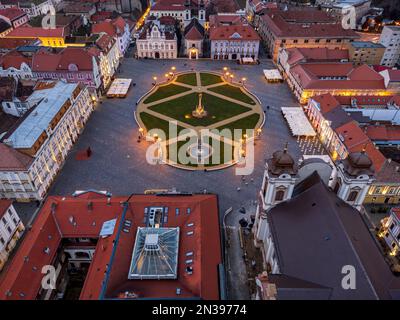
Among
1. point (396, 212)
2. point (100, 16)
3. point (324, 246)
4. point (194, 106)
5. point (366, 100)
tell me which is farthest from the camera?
point (100, 16)

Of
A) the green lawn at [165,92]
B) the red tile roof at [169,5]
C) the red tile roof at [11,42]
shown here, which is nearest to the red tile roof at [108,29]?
the red tile roof at [11,42]

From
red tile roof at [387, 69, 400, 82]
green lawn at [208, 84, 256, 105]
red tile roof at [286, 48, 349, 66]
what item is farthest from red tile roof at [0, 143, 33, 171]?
red tile roof at [387, 69, 400, 82]

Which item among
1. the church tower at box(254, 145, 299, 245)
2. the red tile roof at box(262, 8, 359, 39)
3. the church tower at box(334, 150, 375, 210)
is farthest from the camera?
the red tile roof at box(262, 8, 359, 39)

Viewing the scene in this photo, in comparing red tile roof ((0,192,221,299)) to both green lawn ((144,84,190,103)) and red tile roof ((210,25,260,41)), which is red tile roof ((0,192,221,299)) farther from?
red tile roof ((210,25,260,41))

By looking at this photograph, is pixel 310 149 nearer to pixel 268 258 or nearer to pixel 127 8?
pixel 268 258

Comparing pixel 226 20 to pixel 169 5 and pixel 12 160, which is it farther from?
pixel 12 160

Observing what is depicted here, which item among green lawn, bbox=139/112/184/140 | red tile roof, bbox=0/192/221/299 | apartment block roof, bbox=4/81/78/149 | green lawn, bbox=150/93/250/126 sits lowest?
green lawn, bbox=150/93/250/126

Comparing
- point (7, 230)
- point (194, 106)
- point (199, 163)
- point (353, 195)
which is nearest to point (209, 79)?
point (194, 106)
